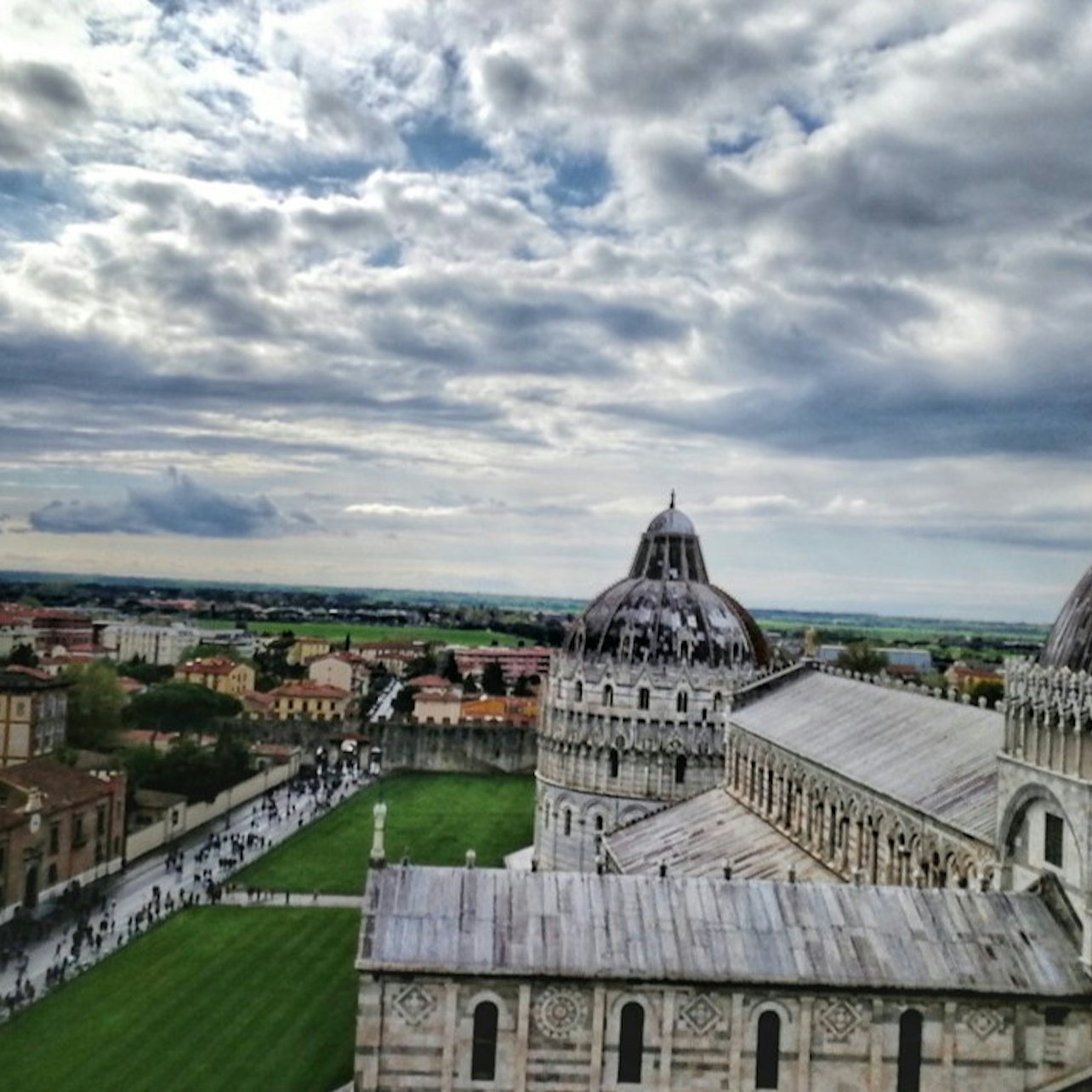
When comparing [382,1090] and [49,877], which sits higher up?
[382,1090]

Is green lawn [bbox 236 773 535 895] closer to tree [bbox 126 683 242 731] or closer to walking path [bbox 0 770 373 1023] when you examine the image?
walking path [bbox 0 770 373 1023]

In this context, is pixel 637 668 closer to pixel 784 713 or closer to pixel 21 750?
pixel 784 713

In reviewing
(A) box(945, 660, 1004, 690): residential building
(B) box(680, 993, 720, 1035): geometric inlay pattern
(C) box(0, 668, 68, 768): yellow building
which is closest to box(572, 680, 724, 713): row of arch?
(C) box(0, 668, 68, 768): yellow building

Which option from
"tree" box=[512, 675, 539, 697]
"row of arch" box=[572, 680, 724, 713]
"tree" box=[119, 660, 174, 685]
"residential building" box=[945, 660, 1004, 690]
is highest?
"row of arch" box=[572, 680, 724, 713]

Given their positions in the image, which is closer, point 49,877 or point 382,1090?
point 382,1090

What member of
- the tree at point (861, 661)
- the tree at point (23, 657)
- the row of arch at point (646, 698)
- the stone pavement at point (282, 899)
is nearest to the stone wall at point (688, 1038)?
the stone pavement at point (282, 899)

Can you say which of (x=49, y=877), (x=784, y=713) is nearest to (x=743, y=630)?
(x=784, y=713)

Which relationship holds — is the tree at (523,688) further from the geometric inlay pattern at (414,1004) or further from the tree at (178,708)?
the geometric inlay pattern at (414,1004)

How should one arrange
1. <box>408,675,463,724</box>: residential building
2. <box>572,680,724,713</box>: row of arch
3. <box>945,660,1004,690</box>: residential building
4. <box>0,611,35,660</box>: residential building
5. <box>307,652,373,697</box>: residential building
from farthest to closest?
<box>307,652,373,697</box>: residential building < <box>945,660,1004,690</box>: residential building < <box>0,611,35,660</box>: residential building < <box>408,675,463,724</box>: residential building < <box>572,680,724,713</box>: row of arch
